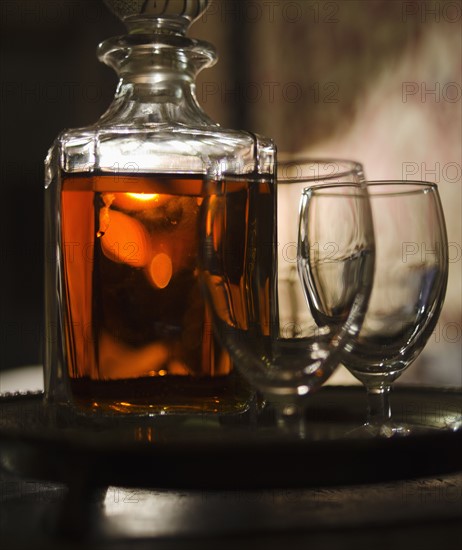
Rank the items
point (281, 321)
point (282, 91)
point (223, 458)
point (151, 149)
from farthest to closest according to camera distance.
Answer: point (282, 91) → point (151, 149) → point (281, 321) → point (223, 458)

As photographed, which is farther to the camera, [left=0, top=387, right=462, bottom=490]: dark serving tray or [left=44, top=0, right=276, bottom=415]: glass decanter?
[left=44, top=0, right=276, bottom=415]: glass decanter

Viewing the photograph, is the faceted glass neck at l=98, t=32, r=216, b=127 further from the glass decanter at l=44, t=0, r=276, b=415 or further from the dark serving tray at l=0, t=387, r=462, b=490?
the dark serving tray at l=0, t=387, r=462, b=490

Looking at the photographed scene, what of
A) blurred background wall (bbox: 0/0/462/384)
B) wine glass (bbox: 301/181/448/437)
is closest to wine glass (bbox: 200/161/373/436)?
wine glass (bbox: 301/181/448/437)

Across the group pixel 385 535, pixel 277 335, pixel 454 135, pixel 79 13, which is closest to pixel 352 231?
pixel 277 335

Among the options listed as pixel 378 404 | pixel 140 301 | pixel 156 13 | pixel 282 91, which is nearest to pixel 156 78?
pixel 156 13

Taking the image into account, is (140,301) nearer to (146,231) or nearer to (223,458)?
(146,231)

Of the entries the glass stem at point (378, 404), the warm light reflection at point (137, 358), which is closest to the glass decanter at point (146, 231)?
the warm light reflection at point (137, 358)

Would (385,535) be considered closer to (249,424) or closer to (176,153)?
(249,424)
